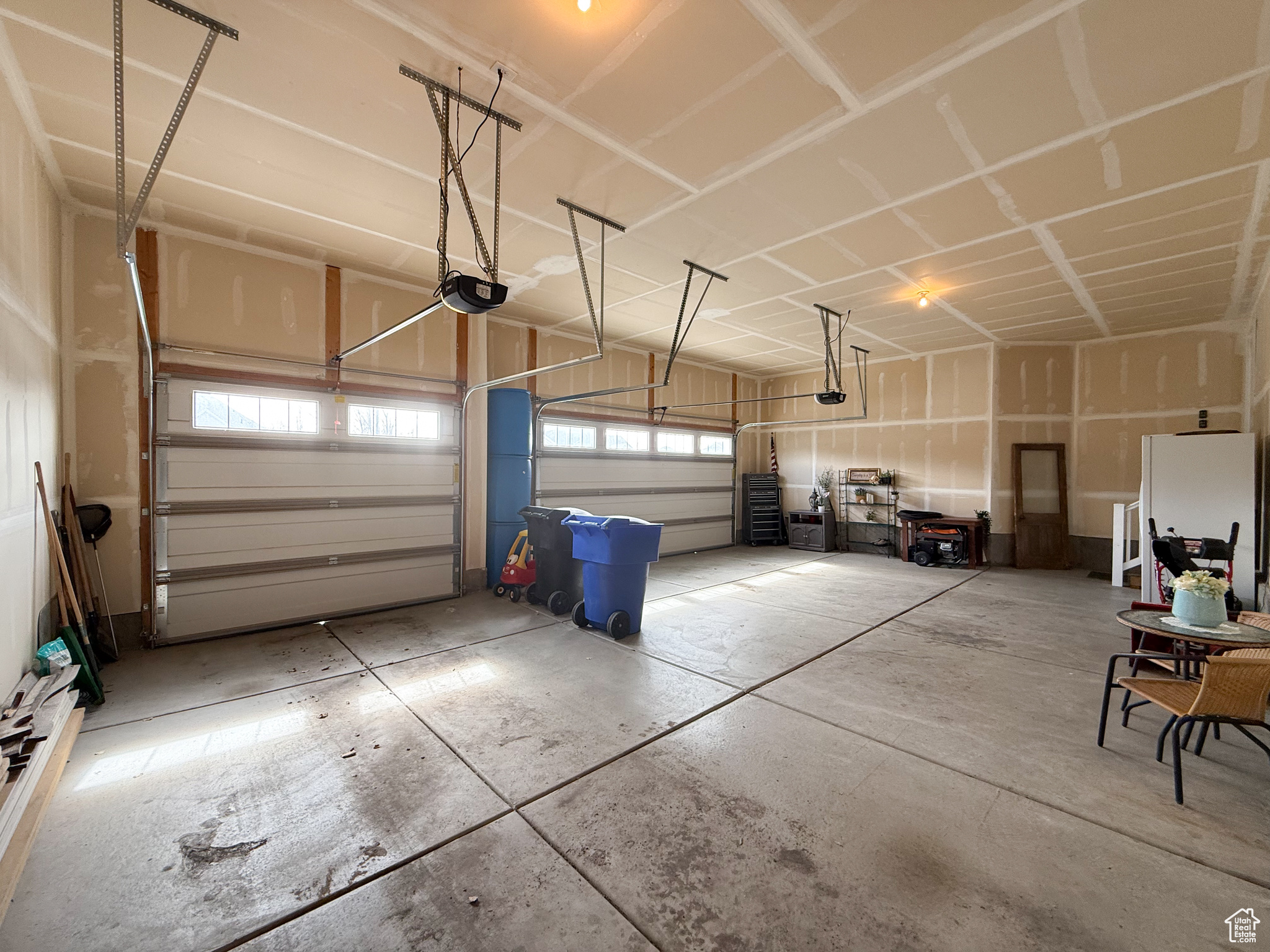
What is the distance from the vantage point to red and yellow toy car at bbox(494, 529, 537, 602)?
223 inches

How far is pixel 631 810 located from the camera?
2225 mm

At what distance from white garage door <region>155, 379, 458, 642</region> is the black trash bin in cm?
122

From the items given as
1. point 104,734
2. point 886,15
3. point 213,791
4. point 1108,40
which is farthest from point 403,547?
point 1108,40

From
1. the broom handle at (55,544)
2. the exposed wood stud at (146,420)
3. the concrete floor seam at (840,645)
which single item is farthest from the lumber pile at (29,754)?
the concrete floor seam at (840,645)

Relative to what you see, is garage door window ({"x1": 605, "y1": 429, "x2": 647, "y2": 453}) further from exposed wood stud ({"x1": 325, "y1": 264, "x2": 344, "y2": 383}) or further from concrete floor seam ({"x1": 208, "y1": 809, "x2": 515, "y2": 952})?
concrete floor seam ({"x1": 208, "y1": 809, "x2": 515, "y2": 952})

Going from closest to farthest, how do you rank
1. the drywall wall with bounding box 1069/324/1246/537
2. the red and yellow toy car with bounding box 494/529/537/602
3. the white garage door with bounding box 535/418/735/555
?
the red and yellow toy car with bounding box 494/529/537/602 → the drywall wall with bounding box 1069/324/1246/537 → the white garage door with bounding box 535/418/735/555

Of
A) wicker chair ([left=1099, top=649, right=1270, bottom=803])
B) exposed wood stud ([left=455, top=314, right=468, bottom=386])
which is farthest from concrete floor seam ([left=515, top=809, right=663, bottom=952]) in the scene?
exposed wood stud ([left=455, top=314, right=468, bottom=386])

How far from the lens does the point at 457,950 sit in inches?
61.9

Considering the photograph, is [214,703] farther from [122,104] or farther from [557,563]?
[122,104]

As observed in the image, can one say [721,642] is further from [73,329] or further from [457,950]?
[73,329]

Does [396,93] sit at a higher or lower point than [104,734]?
higher

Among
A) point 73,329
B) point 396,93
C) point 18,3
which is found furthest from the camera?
point 73,329

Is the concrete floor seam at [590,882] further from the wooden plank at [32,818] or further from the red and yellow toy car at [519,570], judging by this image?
the red and yellow toy car at [519,570]

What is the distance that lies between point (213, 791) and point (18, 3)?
3.49 meters
